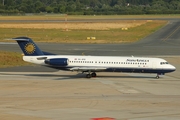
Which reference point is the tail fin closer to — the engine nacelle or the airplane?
the airplane

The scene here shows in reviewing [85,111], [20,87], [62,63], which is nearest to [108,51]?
[62,63]

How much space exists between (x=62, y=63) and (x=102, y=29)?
71.1m

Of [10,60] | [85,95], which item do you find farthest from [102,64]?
[10,60]

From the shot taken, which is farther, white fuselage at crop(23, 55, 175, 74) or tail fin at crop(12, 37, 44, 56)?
tail fin at crop(12, 37, 44, 56)

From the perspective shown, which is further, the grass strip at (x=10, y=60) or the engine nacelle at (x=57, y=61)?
the grass strip at (x=10, y=60)

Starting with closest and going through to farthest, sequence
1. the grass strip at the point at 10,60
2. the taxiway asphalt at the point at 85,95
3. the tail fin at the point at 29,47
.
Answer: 1. the taxiway asphalt at the point at 85,95
2. the tail fin at the point at 29,47
3. the grass strip at the point at 10,60

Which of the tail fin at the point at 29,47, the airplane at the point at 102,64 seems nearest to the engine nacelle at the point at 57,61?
the airplane at the point at 102,64

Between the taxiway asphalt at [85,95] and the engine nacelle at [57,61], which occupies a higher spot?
the engine nacelle at [57,61]

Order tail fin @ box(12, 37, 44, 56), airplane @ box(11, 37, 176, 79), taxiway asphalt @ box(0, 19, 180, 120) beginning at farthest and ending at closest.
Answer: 1. tail fin @ box(12, 37, 44, 56)
2. airplane @ box(11, 37, 176, 79)
3. taxiway asphalt @ box(0, 19, 180, 120)

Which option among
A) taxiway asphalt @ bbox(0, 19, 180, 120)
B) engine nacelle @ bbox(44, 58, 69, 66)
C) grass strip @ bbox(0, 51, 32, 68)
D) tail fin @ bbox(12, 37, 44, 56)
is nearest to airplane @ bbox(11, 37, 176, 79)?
engine nacelle @ bbox(44, 58, 69, 66)

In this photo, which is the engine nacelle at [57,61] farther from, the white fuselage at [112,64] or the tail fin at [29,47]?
the tail fin at [29,47]

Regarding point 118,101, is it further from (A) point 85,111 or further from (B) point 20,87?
(B) point 20,87

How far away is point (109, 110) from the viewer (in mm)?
35875

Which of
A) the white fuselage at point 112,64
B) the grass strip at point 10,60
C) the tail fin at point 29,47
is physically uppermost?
the tail fin at point 29,47
